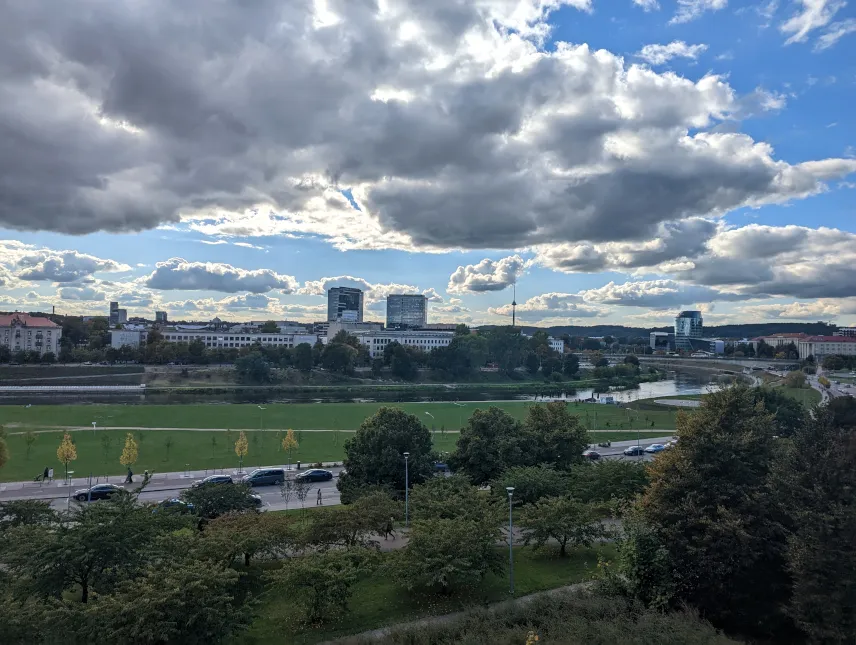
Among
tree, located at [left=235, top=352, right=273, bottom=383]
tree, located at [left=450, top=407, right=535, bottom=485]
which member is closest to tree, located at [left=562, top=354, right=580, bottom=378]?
tree, located at [left=235, top=352, right=273, bottom=383]

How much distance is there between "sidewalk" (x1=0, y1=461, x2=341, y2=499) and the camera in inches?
1033

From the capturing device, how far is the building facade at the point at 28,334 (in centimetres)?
9812

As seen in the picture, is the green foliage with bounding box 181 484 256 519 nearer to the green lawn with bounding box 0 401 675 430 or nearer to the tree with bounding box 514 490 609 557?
the tree with bounding box 514 490 609 557

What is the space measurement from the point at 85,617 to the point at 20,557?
3.39 m

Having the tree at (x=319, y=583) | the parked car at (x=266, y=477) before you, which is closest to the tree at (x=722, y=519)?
the tree at (x=319, y=583)

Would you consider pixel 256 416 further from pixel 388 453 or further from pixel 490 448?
pixel 490 448

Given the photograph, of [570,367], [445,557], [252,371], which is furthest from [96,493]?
[570,367]

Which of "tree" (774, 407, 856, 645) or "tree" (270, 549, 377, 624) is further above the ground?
"tree" (774, 407, 856, 645)

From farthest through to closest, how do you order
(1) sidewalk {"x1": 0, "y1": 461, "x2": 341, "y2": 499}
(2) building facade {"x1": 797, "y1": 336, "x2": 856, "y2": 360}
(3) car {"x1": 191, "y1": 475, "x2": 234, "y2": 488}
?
1. (2) building facade {"x1": 797, "y1": 336, "x2": 856, "y2": 360}
2. (1) sidewalk {"x1": 0, "y1": 461, "x2": 341, "y2": 499}
3. (3) car {"x1": 191, "y1": 475, "x2": 234, "y2": 488}

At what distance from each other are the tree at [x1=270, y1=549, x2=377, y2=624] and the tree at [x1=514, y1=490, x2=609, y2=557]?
22.0ft

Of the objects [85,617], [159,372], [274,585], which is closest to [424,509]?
[274,585]

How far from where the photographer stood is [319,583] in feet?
47.0

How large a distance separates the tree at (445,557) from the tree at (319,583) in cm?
180

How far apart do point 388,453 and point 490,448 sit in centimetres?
484
